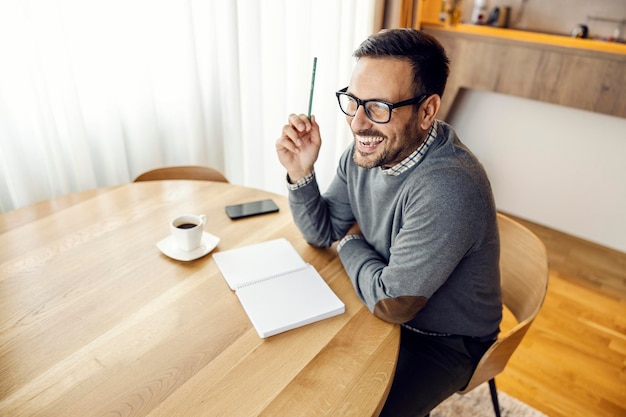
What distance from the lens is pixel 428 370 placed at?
1.19 m

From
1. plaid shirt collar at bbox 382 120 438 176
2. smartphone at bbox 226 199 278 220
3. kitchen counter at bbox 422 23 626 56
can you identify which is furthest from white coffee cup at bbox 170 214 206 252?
kitchen counter at bbox 422 23 626 56

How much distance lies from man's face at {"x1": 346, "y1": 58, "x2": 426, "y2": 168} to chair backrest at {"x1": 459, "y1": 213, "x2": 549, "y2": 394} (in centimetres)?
47

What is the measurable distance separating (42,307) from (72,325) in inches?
3.9

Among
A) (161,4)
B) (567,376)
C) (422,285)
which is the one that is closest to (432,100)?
(422,285)

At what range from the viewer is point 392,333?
1.00 meters

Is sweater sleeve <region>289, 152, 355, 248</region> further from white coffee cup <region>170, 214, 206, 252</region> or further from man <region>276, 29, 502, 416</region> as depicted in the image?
white coffee cup <region>170, 214, 206, 252</region>

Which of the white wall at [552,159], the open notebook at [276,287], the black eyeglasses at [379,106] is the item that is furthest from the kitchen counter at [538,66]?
the open notebook at [276,287]

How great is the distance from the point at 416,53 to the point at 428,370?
78 centimetres

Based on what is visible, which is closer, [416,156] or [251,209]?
[416,156]

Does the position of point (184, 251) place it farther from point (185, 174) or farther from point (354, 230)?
point (185, 174)

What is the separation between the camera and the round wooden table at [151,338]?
0.83 metres

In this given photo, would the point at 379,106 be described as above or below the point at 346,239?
above

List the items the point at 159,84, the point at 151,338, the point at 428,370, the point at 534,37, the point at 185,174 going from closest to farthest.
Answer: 1. the point at 151,338
2. the point at 428,370
3. the point at 185,174
4. the point at 159,84
5. the point at 534,37

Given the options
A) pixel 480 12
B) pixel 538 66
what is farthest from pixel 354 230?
pixel 480 12
